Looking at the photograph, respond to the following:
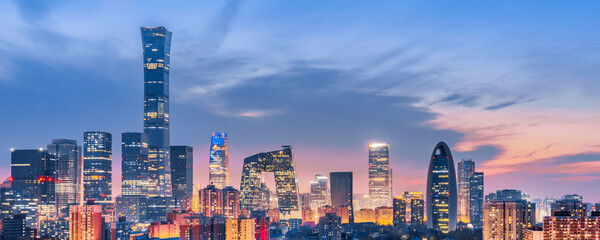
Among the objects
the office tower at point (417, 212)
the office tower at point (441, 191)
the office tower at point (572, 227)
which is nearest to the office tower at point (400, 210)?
the office tower at point (417, 212)

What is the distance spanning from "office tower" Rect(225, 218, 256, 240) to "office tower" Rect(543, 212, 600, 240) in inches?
2038

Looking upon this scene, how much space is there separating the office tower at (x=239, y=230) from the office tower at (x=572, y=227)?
51.8 meters

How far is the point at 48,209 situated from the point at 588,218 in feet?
515

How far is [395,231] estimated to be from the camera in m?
153

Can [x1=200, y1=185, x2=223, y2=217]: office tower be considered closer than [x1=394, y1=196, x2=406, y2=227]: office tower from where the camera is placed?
Yes

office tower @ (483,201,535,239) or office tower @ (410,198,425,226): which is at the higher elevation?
office tower @ (483,201,535,239)

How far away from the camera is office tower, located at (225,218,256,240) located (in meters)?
118

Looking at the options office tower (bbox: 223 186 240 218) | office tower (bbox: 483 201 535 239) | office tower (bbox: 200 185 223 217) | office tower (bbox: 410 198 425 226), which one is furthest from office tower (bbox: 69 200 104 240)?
office tower (bbox: 410 198 425 226)

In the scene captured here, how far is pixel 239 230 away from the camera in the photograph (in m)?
119

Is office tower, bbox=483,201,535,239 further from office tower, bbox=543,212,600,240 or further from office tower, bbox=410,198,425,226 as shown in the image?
office tower, bbox=410,198,425,226

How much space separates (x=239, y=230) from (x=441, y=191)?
49.2 metres

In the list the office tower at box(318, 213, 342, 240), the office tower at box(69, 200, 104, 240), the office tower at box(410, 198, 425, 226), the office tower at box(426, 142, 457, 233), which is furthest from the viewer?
the office tower at box(410, 198, 425, 226)

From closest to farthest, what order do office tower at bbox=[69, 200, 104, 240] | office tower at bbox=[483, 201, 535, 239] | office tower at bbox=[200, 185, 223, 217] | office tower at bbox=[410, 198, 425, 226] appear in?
office tower at bbox=[483, 201, 535, 239] < office tower at bbox=[69, 200, 104, 240] < office tower at bbox=[200, 185, 223, 217] < office tower at bbox=[410, 198, 425, 226]

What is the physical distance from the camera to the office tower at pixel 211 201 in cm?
17200
